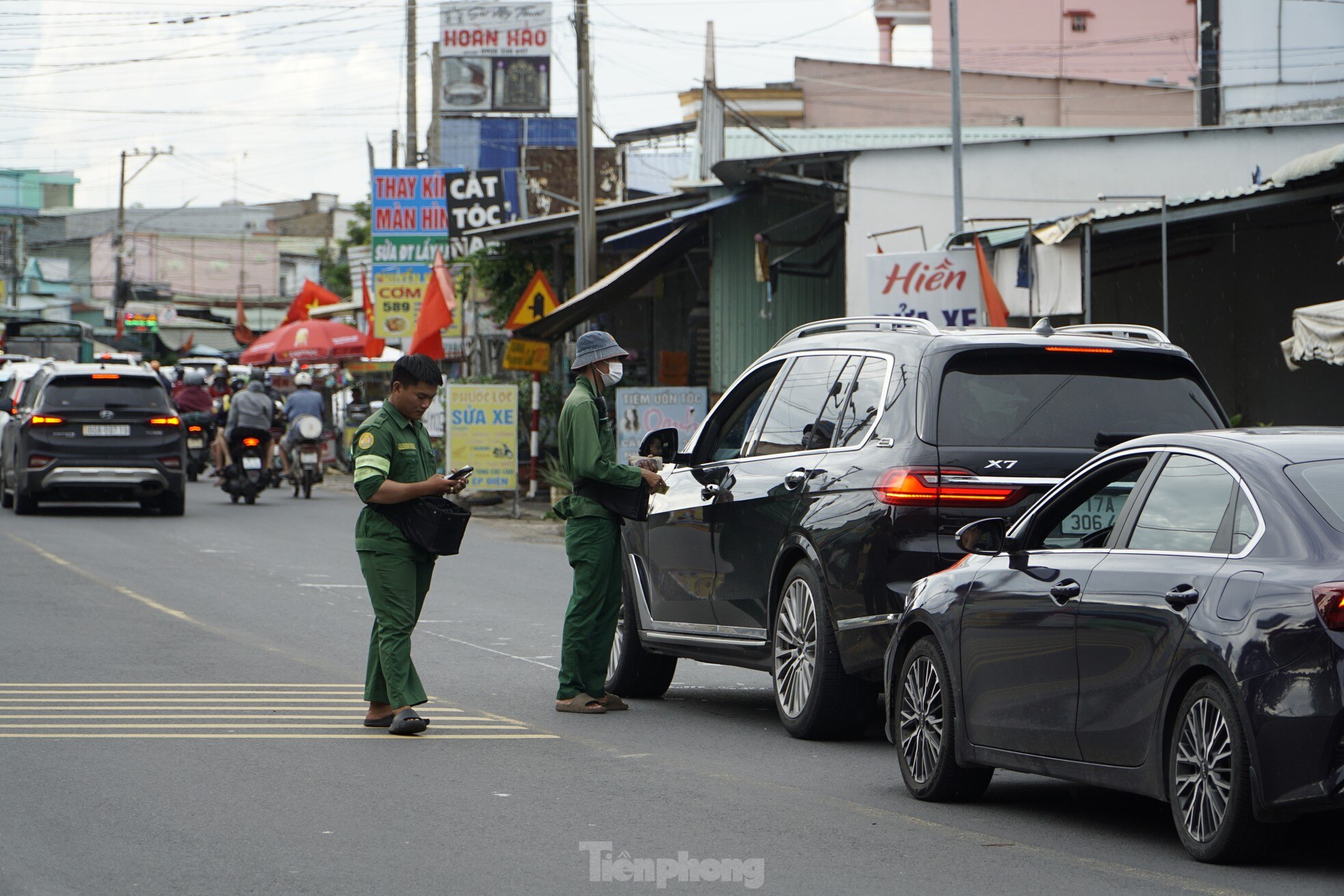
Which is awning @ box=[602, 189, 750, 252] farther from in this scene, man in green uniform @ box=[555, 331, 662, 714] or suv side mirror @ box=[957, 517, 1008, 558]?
suv side mirror @ box=[957, 517, 1008, 558]

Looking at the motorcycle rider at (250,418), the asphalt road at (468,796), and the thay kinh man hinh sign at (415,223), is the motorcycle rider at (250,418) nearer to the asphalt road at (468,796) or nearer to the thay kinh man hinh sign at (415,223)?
the thay kinh man hinh sign at (415,223)

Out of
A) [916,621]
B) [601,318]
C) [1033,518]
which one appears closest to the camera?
[1033,518]

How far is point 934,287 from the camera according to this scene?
20.1 meters

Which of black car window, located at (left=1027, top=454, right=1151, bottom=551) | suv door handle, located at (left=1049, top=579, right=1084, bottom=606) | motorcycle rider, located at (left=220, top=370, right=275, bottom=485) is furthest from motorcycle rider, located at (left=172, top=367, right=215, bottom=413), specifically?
suv door handle, located at (left=1049, top=579, right=1084, bottom=606)

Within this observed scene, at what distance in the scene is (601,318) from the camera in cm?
3250

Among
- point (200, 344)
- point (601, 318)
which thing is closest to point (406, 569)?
point (601, 318)

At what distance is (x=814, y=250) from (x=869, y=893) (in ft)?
72.2

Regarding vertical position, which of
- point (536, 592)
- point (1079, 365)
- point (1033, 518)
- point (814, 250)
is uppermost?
point (814, 250)

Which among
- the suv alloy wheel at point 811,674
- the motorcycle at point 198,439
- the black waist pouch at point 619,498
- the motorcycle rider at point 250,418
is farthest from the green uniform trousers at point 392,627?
the motorcycle at point 198,439

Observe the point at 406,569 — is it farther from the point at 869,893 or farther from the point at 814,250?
the point at 814,250

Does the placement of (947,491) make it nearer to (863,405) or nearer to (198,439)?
(863,405)

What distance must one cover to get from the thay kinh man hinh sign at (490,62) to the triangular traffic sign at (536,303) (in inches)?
1390

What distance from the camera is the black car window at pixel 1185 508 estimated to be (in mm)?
6078

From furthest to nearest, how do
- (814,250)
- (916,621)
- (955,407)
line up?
1. (814,250)
2. (955,407)
3. (916,621)
